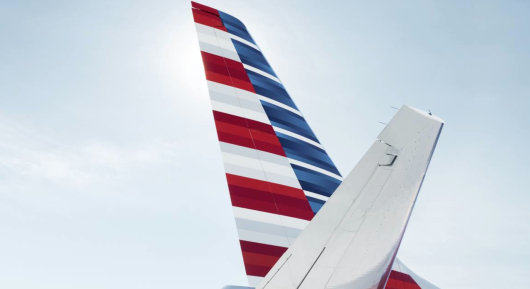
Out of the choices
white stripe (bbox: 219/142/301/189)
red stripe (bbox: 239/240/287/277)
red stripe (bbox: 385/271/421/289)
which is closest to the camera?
red stripe (bbox: 239/240/287/277)

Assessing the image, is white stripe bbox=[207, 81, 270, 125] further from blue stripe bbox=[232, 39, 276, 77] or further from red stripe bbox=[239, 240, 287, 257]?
red stripe bbox=[239, 240, 287, 257]

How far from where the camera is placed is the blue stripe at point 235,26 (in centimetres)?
762

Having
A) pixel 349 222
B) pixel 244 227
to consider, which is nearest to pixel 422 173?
pixel 349 222

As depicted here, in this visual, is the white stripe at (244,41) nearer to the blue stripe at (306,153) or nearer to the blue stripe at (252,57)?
the blue stripe at (252,57)

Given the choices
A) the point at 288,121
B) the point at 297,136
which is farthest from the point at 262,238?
A: the point at 288,121

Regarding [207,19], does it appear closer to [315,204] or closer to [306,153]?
[306,153]

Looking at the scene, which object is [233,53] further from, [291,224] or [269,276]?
[269,276]

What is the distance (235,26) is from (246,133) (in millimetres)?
2298

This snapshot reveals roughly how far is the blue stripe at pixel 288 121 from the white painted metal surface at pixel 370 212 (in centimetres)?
410

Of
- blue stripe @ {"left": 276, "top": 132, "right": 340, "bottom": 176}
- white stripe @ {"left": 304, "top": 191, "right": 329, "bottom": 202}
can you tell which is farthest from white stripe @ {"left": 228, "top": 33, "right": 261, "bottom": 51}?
white stripe @ {"left": 304, "top": 191, "right": 329, "bottom": 202}

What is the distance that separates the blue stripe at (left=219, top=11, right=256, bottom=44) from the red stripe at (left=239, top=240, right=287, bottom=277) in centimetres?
393

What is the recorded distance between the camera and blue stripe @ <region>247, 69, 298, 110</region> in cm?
749

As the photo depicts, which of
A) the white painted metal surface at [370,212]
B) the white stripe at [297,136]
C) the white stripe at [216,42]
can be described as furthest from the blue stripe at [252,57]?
the white painted metal surface at [370,212]

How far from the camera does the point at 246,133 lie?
6785mm
